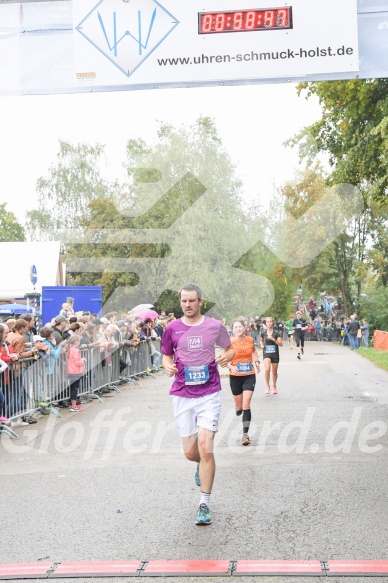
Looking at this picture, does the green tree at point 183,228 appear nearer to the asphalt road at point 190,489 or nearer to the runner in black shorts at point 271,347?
the runner in black shorts at point 271,347

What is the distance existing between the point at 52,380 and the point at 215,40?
25.0 ft

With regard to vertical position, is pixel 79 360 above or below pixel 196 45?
below

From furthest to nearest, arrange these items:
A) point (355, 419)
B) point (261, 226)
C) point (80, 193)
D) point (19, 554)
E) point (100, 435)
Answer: point (80, 193)
point (261, 226)
point (355, 419)
point (100, 435)
point (19, 554)

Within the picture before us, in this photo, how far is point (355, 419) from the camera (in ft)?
44.0

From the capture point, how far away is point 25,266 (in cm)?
3872

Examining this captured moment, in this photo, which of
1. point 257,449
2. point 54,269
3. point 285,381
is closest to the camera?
point 257,449

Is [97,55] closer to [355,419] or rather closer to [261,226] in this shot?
[355,419]

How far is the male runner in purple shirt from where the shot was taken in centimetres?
720

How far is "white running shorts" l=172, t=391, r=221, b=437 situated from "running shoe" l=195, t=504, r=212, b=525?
0.66 m

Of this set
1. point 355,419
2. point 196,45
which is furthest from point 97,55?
point 355,419

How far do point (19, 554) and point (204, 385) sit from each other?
2017 millimetres

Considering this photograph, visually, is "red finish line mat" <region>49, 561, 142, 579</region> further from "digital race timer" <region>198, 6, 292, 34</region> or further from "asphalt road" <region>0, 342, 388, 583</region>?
"digital race timer" <region>198, 6, 292, 34</region>

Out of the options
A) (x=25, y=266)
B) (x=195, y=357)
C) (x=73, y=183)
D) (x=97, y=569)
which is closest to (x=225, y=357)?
(x=195, y=357)

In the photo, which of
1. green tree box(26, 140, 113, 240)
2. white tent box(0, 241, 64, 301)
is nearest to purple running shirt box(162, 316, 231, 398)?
white tent box(0, 241, 64, 301)
